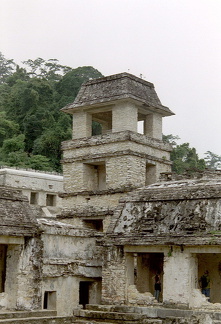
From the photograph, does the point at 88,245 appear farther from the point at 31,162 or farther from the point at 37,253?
the point at 31,162

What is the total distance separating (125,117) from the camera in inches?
917

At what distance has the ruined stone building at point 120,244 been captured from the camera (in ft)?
54.1

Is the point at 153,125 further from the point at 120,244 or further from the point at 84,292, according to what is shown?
the point at 120,244

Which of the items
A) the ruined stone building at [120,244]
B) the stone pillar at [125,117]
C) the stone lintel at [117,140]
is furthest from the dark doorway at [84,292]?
the stone pillar at [125,117]

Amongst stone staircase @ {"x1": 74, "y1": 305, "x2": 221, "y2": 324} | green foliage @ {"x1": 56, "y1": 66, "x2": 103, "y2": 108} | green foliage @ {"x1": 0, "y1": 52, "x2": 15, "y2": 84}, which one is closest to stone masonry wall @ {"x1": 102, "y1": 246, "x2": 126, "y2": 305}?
stone staircase @ {"x1": 74, "y1": 305, "x2": 221, "y2": 324}

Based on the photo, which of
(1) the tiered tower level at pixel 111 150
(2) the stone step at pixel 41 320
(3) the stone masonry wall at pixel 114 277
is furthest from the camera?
(1) the tiered tower level at pixel 111 150

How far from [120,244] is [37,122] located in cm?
3204

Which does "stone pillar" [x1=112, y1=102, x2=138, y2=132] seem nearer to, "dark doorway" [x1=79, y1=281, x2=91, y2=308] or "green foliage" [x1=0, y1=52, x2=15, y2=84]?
"dark doorway" [x1=79, y1=281, x2=91, y2=308]

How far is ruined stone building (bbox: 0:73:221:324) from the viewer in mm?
16484

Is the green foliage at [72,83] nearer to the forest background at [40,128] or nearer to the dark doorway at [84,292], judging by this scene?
the forest background at [40,128]

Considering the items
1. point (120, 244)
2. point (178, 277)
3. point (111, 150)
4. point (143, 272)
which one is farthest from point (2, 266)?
point (111, 150)

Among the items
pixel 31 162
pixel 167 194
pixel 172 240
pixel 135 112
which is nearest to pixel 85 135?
pixel 135 112

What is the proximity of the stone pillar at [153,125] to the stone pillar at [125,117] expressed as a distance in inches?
53.9

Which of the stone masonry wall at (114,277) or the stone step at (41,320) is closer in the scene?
the stone step at (41,320)
